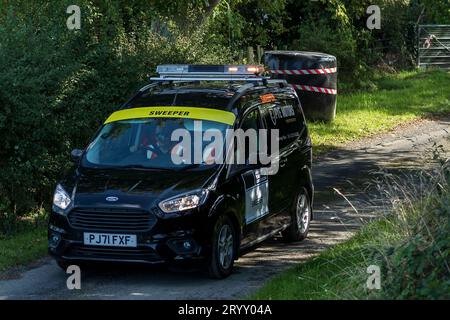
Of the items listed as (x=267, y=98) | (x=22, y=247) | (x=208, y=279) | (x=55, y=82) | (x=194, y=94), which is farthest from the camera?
(x=55, y=82)

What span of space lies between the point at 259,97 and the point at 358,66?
54.6 feet

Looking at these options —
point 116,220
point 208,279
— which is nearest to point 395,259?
point 208,279

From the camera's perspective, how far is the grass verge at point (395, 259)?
24.6ft

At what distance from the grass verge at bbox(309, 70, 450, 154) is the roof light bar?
7892 mm

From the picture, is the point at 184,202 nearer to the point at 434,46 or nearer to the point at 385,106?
the point at 385,106

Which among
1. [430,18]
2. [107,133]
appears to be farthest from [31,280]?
[430,18]

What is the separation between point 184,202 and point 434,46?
2860 centimetres

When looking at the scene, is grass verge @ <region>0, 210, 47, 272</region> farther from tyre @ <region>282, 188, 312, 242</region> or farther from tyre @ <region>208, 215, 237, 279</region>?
tyre @ <region>282, 188, 312, 242</region>

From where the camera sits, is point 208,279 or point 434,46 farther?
point 434,46

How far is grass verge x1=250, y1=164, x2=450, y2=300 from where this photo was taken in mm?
7484

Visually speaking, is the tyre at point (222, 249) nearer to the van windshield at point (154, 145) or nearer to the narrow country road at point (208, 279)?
the narrow country road at point (208, 279)

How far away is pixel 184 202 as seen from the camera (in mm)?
9578

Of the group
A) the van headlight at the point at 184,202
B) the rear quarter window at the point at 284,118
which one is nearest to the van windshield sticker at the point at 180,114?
the rear quarter window at the point at 284,118

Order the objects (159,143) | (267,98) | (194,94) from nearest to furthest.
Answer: (159,143), (194,94), (267,98)
